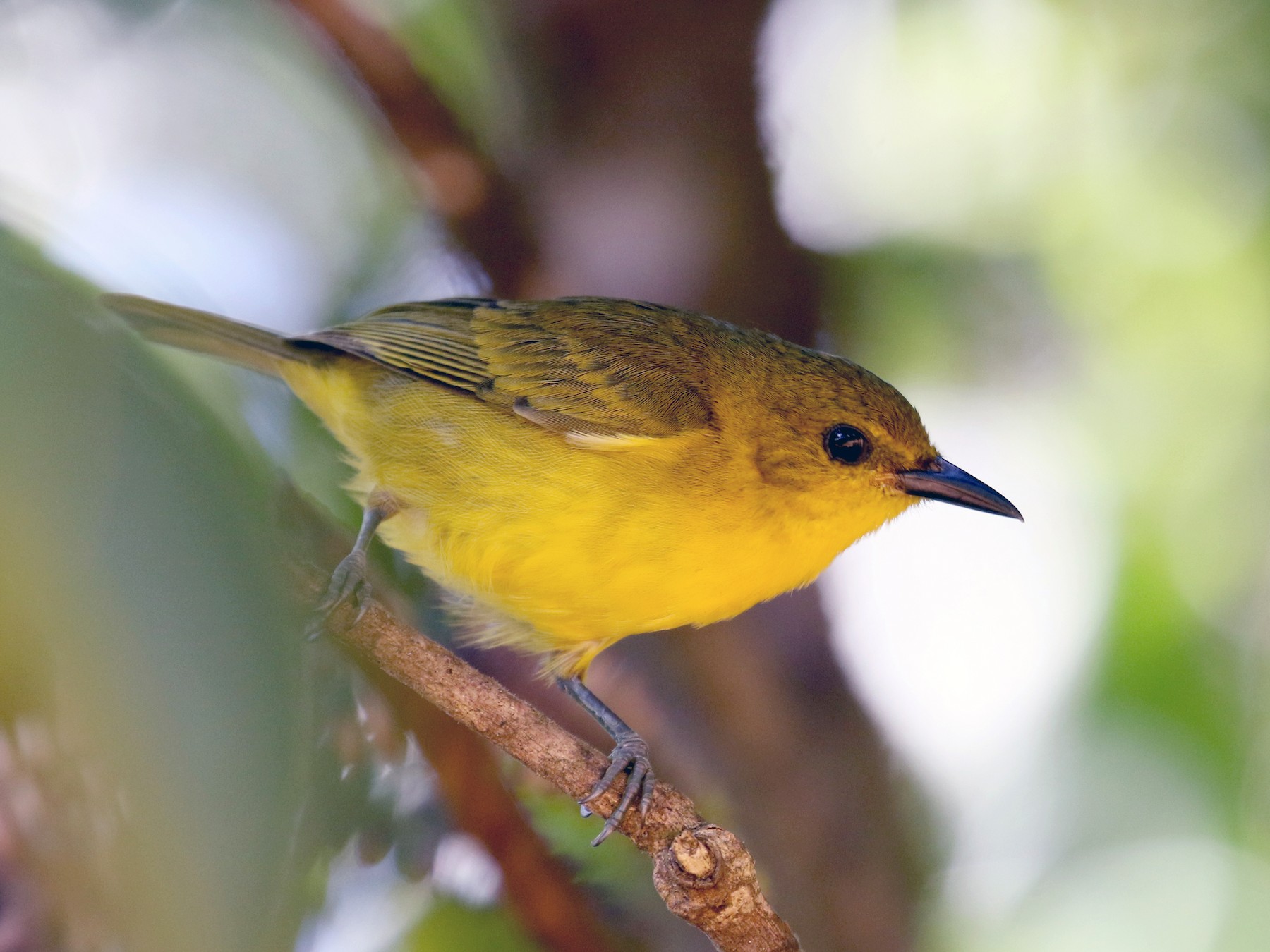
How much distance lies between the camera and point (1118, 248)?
5098 mm

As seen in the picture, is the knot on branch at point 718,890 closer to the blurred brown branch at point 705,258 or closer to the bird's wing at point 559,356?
the bird's wing at point 559,356

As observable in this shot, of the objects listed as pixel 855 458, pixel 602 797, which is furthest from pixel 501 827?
pixel 855 458

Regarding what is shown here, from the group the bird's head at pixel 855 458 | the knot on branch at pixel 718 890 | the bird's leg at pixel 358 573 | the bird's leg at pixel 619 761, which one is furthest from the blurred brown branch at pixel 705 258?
the knot on branch at pixel 718 890

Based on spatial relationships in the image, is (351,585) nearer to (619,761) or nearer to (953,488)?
(619,761)

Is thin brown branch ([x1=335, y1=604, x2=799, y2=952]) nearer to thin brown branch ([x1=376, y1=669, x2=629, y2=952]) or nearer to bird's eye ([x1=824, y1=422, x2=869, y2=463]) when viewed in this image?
thin brown branch ([x1=376, y1=669, x2=629, y2=952])

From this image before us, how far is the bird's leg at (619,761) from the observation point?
245 centimetres

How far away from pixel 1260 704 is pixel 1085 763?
2.26 ft

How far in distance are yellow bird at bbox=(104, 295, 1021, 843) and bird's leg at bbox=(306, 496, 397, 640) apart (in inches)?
0.4

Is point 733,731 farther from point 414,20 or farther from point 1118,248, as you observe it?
point 414,20

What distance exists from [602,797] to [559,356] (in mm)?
1437

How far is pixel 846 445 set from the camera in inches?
126

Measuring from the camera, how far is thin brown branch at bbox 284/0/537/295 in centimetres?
363

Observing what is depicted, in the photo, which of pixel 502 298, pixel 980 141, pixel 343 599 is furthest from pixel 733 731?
pixel 980 141

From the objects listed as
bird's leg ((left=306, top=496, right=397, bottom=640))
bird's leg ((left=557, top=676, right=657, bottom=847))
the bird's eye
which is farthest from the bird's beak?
bird's leg ((left=306, top=496, right=397, bottom=640))
